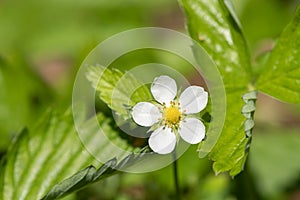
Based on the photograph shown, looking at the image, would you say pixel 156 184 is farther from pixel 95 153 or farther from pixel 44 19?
pixel 44 19

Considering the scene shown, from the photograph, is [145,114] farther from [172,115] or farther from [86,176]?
[86,176]

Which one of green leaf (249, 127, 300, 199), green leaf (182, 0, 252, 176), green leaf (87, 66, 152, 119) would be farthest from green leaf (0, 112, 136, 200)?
green leaf (249, 127, 300, 199)

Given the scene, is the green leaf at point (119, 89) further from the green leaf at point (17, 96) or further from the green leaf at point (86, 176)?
the green leaf at point (17, 96)

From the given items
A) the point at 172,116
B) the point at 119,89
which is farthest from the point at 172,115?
the point at 119,89

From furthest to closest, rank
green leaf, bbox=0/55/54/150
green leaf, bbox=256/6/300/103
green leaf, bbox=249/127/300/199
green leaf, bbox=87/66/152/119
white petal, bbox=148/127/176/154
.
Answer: green leaf, bbox=249/127/300/199, green leaf, bbox=0/55/54/150, green leaf, bbox=256/6/300/103, green leaf, bbox=87/66/152/119, white petal, bbox=148/127/176/154

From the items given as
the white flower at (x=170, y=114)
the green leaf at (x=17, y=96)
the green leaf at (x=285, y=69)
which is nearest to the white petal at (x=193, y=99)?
the white flower at (x=170, y=114)

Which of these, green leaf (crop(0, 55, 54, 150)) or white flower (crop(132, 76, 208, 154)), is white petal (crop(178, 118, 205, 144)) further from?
green leaf (crop(0, 55, 54, 150))

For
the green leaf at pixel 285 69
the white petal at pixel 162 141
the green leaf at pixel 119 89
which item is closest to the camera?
the white petal at pixel 162 141
